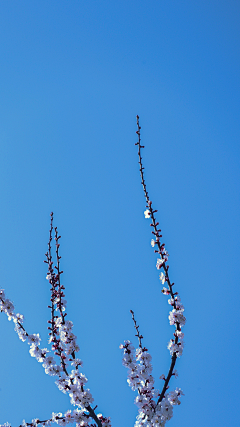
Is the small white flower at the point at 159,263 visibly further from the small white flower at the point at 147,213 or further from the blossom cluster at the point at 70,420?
the blossom cluster at the point at 70,420

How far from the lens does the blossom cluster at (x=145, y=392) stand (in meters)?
5.54

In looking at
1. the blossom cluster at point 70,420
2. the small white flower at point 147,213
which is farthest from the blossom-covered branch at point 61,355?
the small white flower at point 147,213

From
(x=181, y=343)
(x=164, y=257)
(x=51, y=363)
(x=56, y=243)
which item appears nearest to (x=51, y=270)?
(x=56, y=243)

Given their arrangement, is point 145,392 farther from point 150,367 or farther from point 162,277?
point 162,277

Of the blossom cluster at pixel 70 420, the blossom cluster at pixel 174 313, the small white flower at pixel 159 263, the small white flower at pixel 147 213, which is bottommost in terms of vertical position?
the blossom cluster at pixel 70 420

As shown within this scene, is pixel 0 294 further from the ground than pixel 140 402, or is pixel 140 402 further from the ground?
pixel 0 294

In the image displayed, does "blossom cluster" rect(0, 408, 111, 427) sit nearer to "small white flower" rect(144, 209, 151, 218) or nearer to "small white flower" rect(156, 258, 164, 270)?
"small white flower" rect(156, 258, 164, 270)

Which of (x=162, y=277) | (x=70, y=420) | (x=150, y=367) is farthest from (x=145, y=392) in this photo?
(x=162, y=277)

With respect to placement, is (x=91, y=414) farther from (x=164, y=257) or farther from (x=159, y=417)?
(x=164, y=257)

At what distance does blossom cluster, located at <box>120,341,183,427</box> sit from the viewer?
5543mm

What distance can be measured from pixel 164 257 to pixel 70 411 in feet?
11.1

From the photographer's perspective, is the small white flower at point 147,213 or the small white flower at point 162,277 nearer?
the small white flower at point 162,277

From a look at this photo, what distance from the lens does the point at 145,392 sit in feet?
19.7

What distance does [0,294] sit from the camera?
7.10 m
